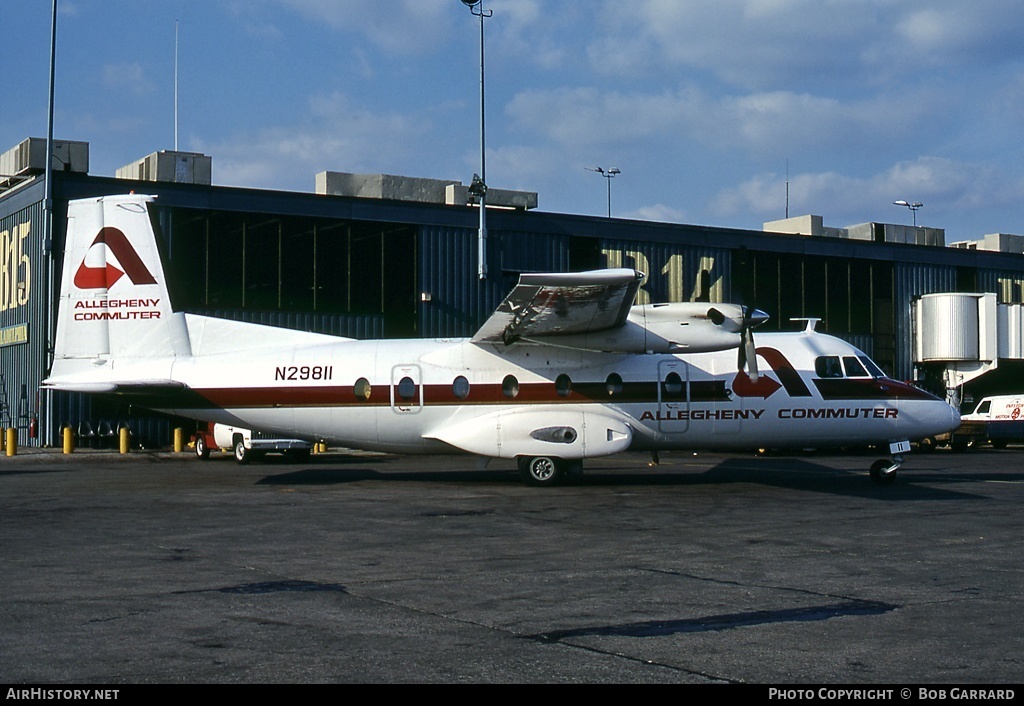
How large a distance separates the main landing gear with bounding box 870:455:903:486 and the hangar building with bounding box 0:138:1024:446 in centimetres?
1627

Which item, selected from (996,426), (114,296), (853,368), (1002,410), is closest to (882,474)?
(853,368)

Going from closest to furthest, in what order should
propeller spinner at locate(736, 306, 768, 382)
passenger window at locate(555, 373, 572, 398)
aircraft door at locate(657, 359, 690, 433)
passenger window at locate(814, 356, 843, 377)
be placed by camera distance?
propeller spinner at locate(736, 306, 768, 382) → passenger window at locate(555, 373, 572, 398) → aircraft door at locate(657, 359, 690, 433) → passenger window at locate(814, 356, 843, 377)

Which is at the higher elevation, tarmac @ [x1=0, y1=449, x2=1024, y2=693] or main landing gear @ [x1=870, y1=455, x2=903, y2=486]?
main landing gear @ [x1=870, y1=455, x2=903, y2=486]

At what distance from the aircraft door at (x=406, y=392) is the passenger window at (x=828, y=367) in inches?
346

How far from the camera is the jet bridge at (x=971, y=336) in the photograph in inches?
1871

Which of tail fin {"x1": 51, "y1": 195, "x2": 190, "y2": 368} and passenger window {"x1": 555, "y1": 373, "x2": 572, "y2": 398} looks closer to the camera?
passenger window {"x1": 555, "y1": 373, "x2": 572, "y2": 398}

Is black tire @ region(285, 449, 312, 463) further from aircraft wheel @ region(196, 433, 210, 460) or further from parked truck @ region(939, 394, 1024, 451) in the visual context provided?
parked truck @ region(939, 394, 1024, 451)

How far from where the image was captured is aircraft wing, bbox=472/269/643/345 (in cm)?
1752

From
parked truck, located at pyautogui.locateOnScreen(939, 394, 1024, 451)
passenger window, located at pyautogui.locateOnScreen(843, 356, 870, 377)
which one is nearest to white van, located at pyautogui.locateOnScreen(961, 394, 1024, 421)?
parked truck, located at pyautogui.locateOnScreen(939, 394, 1024, 451)

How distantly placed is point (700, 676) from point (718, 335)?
1417 centimetres

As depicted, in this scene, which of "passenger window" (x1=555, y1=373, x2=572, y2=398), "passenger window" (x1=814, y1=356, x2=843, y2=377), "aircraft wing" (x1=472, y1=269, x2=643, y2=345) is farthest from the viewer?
"passenger window" (x1=814, y1=356, x2=843, y2=377)

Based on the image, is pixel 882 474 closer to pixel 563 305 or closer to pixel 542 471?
pixel 542 471

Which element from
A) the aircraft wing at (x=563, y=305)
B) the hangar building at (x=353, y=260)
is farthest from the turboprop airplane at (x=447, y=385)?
the hangar building at (x=353, y=260)

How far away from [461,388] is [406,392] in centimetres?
119
